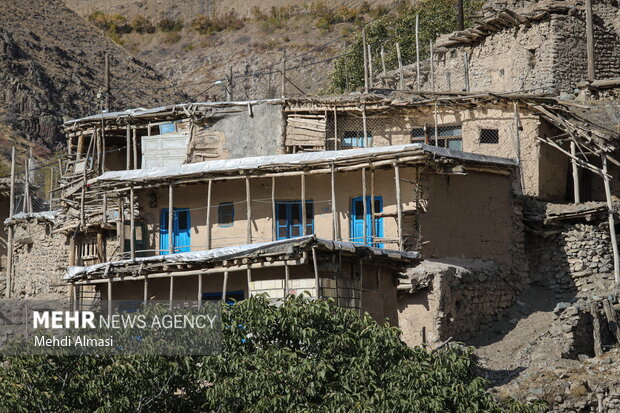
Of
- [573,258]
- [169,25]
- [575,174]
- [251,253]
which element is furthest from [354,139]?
[169,25]

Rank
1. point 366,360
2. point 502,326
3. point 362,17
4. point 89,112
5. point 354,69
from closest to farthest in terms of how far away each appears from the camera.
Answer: point 366,360
point 502,326
point 354,69
point 89,112
point 362,17

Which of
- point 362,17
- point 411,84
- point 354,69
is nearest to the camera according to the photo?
point 411,84

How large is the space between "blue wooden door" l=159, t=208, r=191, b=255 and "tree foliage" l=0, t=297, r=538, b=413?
1199 centimetres

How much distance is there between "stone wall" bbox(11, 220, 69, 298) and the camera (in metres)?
31.8

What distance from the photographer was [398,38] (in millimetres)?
44625

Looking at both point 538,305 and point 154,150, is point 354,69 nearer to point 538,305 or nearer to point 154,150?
point 154,150

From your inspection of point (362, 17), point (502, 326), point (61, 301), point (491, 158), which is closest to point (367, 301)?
point (502, 326)

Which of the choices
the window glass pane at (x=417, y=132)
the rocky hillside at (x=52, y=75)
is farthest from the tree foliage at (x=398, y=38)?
the window glass pane at (x=417, y=132)

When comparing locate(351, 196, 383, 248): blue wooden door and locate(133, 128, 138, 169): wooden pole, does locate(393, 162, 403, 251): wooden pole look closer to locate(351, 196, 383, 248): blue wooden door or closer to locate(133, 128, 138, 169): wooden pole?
locate(351, 196, 383, 248): blue wooden door

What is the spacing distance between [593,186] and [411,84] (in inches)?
370

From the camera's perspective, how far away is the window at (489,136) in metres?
28.8

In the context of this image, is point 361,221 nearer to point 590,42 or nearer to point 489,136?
point 489,136

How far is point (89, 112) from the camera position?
55375mm

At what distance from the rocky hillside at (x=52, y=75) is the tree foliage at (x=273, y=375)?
32.6m
